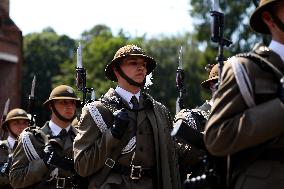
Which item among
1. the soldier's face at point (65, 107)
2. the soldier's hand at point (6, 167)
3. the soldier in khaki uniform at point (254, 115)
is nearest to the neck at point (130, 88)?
the soldier in khaki uniform at point (254, 115)

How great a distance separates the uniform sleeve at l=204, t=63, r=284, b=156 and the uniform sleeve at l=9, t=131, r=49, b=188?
190 inches

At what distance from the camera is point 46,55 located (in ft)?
232

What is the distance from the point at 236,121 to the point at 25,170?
5.35 m

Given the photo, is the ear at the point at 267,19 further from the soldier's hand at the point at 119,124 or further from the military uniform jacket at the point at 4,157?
the military uniform jacket at the point at 4,157

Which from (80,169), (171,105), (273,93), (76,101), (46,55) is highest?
(46,55)

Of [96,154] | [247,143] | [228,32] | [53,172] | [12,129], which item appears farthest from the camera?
[228,32]

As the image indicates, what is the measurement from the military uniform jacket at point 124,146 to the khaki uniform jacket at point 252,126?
222 centimetres

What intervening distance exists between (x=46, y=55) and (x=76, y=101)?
6113 centimetres

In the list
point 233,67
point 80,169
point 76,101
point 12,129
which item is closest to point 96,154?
point 80,169

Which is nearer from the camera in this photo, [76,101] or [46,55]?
[76,101]

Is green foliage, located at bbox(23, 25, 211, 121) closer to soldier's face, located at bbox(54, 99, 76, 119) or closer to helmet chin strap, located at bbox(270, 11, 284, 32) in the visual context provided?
soldier's face, located at bbox(54, 99, 76, 119)

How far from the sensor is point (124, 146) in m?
7.09

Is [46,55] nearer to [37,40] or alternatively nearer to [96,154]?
[37,40]

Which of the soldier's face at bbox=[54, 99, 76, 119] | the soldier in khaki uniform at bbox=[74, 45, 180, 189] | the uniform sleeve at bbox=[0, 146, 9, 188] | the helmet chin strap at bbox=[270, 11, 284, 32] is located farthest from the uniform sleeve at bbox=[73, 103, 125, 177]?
the uniform sleeve at bbox=[0, 146, 9, 188]
